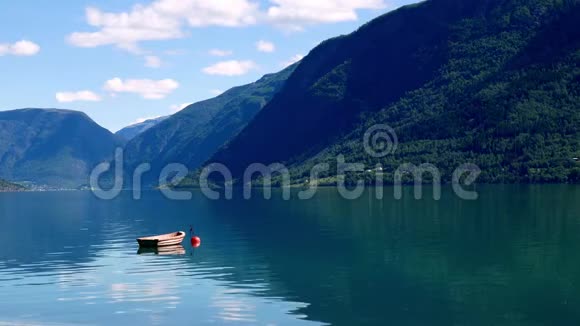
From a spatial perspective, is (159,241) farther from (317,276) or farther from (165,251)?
(317,276)

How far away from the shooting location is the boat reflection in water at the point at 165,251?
11335 centimetres

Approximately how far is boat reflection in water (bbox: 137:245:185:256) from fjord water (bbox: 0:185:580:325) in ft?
4.80

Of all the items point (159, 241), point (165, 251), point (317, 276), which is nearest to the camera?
point (317, 276)

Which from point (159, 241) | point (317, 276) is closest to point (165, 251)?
point (159, 241)

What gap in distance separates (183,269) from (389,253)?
28.9 meters

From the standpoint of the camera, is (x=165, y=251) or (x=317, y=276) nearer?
(x=317, y=276)

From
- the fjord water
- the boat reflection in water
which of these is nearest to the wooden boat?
the boat reflection in water

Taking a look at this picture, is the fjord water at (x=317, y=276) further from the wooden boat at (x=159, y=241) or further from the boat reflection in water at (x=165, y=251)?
the wooden boat at (x=159, y=241)

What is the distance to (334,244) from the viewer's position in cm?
11656

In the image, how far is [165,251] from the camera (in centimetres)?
11738

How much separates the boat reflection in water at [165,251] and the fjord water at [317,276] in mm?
1462

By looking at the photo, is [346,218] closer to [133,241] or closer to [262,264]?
[133,241]

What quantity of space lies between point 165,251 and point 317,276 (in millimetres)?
40924

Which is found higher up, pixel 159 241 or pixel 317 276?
pixel 159 241
